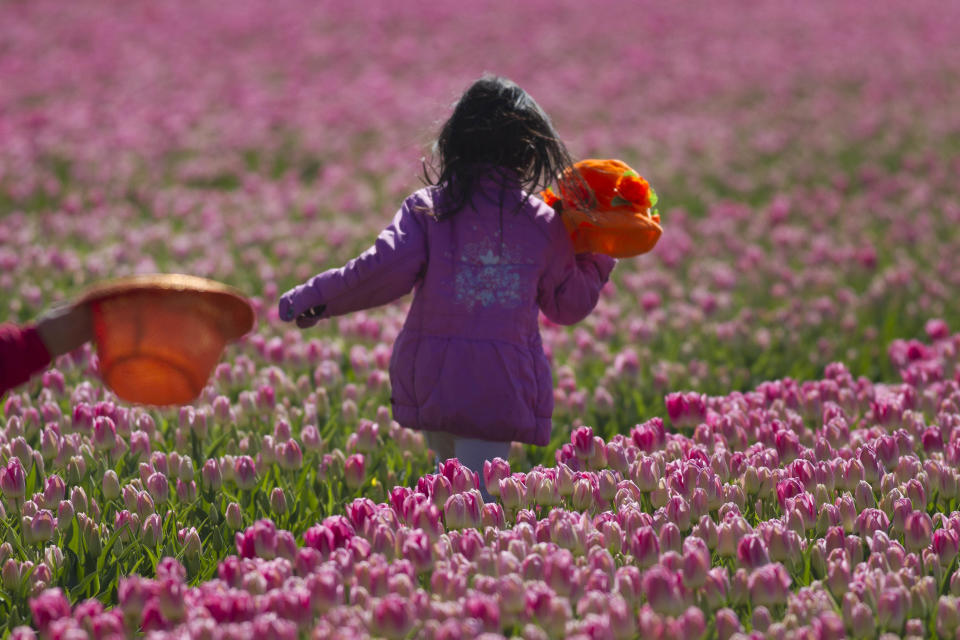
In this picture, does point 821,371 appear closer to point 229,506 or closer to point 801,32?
point 229,506

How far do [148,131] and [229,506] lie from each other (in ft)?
27.8

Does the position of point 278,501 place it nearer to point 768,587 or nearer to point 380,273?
point 380,273

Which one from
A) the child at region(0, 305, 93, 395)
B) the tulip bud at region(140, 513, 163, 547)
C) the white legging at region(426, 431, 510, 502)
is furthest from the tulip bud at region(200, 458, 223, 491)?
the child at region(0, 305, 93, 395)

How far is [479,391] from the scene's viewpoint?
144 inches

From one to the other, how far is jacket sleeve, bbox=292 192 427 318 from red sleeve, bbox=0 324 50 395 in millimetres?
861

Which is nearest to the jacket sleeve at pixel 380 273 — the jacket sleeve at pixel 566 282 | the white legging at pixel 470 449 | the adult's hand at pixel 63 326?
the jacket sleeve at pixel 566 282

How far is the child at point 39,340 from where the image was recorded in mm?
2902

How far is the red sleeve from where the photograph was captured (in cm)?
290

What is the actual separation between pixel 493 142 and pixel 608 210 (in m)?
0.44

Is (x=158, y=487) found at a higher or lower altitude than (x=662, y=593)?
higher

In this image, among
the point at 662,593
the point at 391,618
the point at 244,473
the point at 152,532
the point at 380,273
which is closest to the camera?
the point at 391,618

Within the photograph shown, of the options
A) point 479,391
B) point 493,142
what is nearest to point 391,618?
point 479,391

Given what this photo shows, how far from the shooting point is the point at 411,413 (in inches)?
149

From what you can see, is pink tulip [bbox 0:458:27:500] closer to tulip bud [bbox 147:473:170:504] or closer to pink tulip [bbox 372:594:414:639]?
tulip bud [bbox 147:473:170:504]
